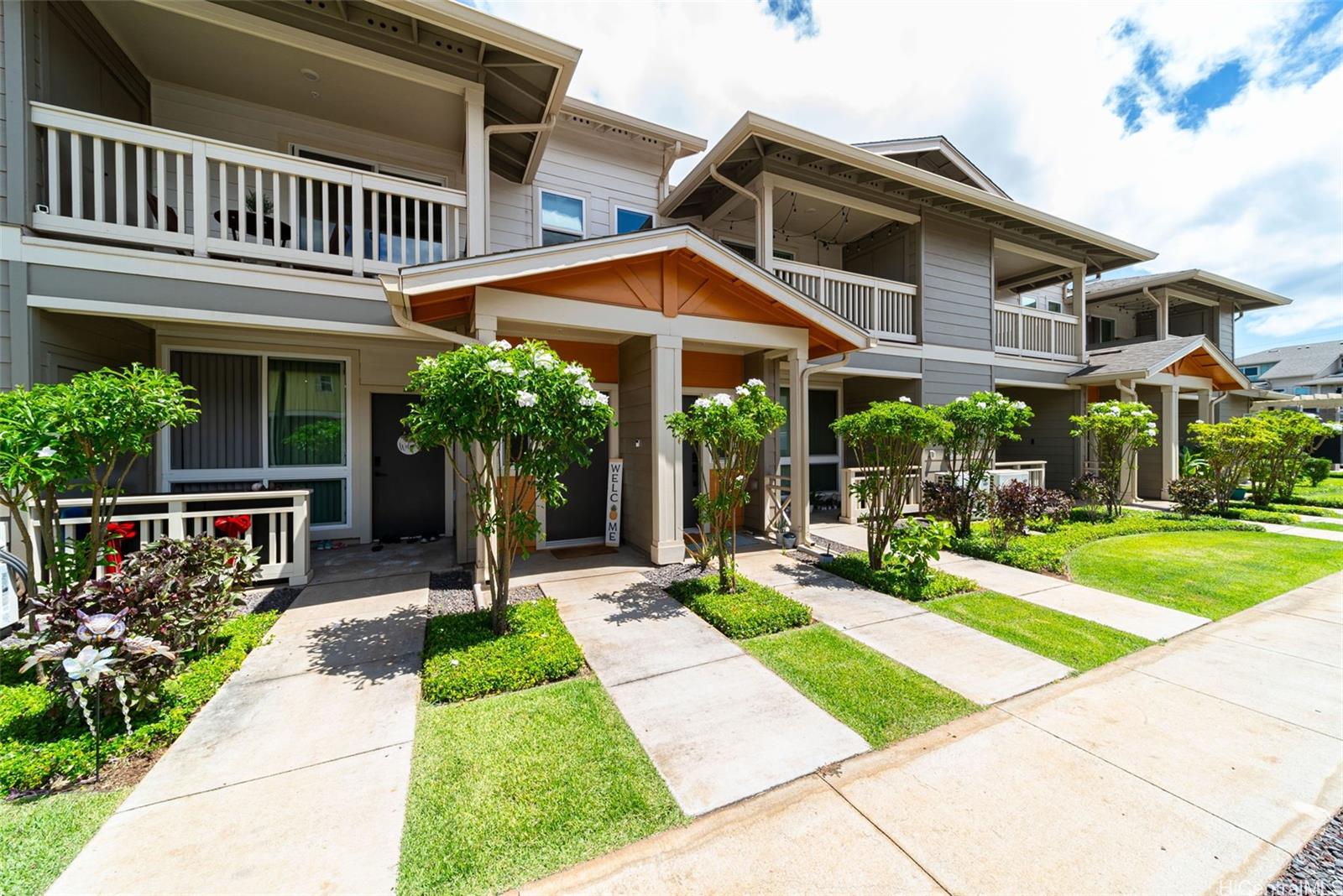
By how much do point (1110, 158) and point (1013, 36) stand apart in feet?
14.8

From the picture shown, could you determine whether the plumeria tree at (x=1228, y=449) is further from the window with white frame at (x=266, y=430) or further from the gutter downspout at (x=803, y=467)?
the window with white frame at (x=266, y=430)

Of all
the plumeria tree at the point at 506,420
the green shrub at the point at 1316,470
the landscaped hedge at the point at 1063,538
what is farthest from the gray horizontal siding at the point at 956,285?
the green shrub at the point at 1316,470

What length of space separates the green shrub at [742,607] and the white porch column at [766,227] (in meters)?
5.35

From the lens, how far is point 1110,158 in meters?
9.39

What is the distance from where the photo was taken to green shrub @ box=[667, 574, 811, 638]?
421 cm

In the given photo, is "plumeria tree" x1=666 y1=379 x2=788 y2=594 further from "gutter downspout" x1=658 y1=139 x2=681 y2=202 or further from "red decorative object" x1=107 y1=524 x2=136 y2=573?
"gutter downspout" x1=658 y1=139 x2=681 y2=202

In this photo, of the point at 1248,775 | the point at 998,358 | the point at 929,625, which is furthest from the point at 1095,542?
the point at 1248,775

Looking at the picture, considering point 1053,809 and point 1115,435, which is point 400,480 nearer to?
point 1053,809

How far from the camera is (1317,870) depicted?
196 cm

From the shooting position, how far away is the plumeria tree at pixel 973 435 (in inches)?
280

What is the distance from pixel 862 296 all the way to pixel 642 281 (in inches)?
209

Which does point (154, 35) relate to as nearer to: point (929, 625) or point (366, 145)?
point (366, 145)

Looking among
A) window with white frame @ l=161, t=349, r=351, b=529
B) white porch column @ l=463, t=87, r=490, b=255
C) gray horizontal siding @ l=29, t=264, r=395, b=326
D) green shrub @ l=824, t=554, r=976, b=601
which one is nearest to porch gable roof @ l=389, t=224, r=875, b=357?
gray horizontal siding @ l=29, t=264, r=395, b=326

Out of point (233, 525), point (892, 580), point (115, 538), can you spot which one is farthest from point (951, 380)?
point (115, 538)
